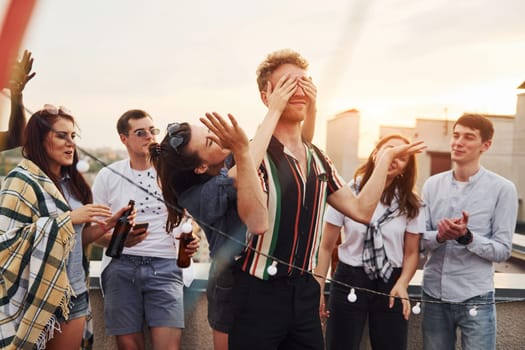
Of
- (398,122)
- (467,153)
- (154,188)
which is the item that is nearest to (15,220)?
(154,188)

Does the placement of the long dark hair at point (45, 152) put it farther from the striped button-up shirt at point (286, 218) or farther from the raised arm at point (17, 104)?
the striped button-up shirt at point (286, 218)

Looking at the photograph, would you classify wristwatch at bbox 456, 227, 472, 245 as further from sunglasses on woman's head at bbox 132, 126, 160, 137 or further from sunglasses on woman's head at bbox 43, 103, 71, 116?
sunglasses on woman's head at bbox 43, 103, 71, 116

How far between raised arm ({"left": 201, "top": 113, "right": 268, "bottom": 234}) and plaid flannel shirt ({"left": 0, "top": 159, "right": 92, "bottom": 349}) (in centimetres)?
49

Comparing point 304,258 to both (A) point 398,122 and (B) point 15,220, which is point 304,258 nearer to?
(A) point 398,122

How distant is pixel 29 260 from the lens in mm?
1286

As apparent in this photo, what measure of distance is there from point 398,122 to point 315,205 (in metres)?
0.26

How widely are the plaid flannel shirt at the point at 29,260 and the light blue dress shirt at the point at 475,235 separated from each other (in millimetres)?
921

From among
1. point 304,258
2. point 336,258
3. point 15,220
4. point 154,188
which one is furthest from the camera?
point 336,258

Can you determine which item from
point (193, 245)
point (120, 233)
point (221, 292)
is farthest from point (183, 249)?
point (221, 292)

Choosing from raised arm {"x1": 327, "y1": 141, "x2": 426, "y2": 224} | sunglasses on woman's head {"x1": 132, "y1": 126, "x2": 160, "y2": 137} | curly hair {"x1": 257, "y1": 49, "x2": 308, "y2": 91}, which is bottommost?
raised arm {"x1": 327, "y1": 141, "x2": 426, "y2": 224}

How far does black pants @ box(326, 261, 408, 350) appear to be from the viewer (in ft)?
5.00

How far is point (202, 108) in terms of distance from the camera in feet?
3.56

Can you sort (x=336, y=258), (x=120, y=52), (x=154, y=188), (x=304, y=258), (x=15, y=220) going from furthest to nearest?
(x=336, y=258)
(x=154, y=188)
(x=15, y=220)
(x=304, y=258)
(x=120, y=52)

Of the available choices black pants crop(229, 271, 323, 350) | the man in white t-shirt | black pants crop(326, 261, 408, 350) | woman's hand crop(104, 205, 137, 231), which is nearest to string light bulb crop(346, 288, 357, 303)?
black pants crop(326, 261, 408, 350)
